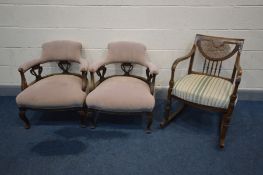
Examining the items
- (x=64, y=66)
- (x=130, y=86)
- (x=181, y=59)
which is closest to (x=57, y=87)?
Answer: (x=64, y=66)

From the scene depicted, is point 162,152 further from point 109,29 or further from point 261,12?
point 261,12

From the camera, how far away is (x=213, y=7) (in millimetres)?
2268

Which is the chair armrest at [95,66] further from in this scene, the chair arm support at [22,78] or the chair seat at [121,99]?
the chair arm support at [22,78]

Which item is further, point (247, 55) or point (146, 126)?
point (247, 55)

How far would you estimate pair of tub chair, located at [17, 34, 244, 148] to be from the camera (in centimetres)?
194

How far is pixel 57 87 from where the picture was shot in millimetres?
2086

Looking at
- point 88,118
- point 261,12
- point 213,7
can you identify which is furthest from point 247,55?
point 88,118

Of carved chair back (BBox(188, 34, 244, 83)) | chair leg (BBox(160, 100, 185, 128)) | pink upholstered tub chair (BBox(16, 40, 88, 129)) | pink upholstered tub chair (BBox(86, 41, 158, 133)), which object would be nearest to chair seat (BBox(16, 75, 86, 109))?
pink upholstered tub chair (BBox(16, 40, 88, 129))

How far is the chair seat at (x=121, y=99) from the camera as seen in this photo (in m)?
1.94

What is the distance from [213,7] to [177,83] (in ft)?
2.80

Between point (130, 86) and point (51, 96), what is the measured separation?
27.1 inches

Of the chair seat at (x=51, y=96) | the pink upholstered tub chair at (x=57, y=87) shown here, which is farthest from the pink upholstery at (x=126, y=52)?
the chair seat at (x=51, y=96)

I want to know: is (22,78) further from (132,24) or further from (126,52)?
(132,24)

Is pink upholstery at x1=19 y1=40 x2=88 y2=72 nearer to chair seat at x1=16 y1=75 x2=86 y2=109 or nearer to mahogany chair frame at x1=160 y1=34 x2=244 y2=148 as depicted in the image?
chair seat at x1=16 y1=75 x2=86 y2=109
